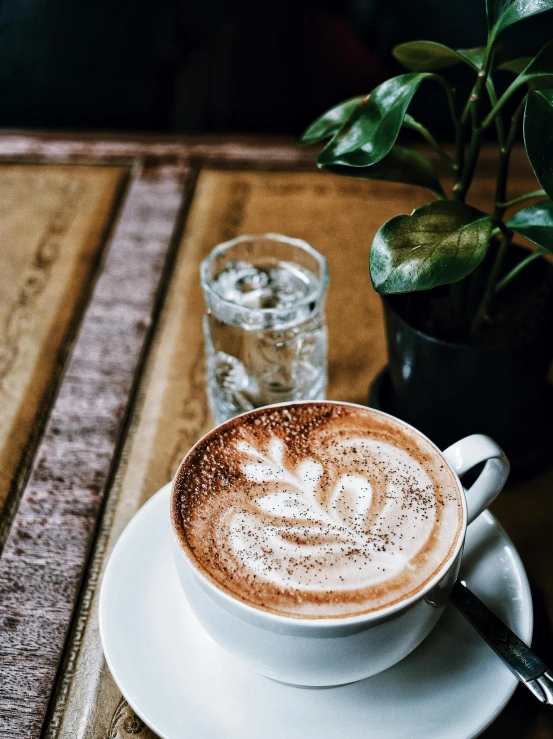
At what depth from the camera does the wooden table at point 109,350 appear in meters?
0.51

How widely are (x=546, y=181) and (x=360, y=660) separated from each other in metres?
0.32

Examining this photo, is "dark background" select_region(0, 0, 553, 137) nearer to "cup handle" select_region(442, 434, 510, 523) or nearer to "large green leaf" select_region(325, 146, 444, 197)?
"large green leaf" select_region(325, 146, 444, 197)

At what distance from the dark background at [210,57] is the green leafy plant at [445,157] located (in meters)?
1.09

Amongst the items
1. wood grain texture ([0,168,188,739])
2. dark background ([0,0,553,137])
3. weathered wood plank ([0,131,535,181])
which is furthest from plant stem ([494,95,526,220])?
dark background ([0,0,553,137])

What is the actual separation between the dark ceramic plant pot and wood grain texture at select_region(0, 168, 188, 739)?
0.90 ft

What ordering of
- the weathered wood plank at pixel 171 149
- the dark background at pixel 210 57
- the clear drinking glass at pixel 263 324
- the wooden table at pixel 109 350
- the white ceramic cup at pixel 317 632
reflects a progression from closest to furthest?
the white ceramic cup at pixel 317 632 → the wooden table at pixel 109 350 → the clear drinking glass at pixel 263 324 → the weathered wood plank at pixel 171 149 → the dark background at pixel 210 57

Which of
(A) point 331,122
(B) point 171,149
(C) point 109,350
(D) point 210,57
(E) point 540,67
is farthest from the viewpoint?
(D) point 210,57

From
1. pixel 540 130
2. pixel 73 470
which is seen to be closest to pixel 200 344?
pixel 73 470

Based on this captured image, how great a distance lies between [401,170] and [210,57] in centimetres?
155

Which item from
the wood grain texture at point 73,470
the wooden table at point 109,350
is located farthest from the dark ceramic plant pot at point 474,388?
the wood grain texture at point 73,470

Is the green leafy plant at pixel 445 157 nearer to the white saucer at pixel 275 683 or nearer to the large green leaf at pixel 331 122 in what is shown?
the large green leaf at pixel 331 122

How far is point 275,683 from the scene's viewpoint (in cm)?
47

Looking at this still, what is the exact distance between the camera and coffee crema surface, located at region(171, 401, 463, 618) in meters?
0.43

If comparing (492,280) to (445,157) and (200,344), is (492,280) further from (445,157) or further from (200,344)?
(200,344)
